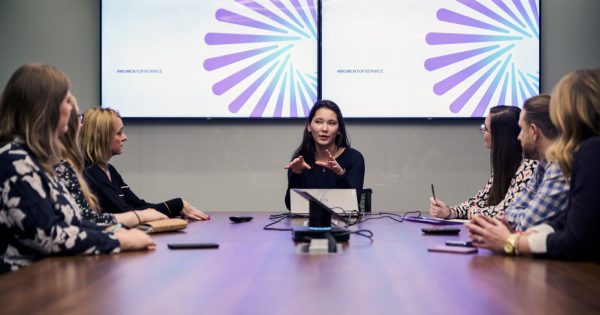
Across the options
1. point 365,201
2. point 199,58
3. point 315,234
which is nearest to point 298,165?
point 365,201

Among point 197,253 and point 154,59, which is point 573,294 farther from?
point 154,59

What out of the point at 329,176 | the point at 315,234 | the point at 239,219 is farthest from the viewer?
the point at 329,176

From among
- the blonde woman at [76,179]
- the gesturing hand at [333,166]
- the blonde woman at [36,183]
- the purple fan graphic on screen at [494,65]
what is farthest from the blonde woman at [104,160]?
the purple fan graphic on screen at [494,65]

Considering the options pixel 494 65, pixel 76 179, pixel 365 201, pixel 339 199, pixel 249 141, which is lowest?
pixel 365 201

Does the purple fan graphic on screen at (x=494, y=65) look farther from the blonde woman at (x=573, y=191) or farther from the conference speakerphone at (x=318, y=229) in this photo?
the blonde woman at (x=573, y=191)

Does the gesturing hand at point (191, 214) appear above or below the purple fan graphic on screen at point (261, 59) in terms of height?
below

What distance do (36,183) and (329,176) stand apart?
241 cm

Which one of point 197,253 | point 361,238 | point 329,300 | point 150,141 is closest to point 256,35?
point 150,141

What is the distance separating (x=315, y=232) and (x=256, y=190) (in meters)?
2.68

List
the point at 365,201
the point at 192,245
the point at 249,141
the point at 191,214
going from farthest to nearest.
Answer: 1. the point at 249,141
2. the point at 365,201
3. the point at 191,214
4. the point at 192,245

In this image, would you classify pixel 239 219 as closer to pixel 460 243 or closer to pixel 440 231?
pixel 440 231

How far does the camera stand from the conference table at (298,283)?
145 cm

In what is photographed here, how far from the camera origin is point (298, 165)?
3.93 m

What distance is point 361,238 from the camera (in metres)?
2.68
